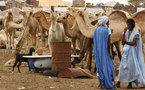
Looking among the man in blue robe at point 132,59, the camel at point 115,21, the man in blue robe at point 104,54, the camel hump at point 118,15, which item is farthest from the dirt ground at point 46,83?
the camel hump at point 118,15

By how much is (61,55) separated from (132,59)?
8.98 feet

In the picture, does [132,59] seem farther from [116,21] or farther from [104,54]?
[116,21]

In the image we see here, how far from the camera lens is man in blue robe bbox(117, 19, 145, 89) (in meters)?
8.16

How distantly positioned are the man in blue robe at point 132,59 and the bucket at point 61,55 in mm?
2461

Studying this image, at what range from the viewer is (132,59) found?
820cm

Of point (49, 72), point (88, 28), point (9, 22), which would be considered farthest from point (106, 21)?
point (9, 22)

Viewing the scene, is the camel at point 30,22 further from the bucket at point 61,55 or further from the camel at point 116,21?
the bucket at point 61,55

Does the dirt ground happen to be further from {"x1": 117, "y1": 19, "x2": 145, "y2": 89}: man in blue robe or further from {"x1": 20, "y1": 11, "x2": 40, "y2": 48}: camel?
{"x1": 20, "y1": 11, "x2": 40, "y2": 48}: camel

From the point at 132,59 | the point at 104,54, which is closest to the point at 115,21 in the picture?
the point at 132,59

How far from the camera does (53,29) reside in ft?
38.5

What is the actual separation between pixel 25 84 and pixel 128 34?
98.1 inches

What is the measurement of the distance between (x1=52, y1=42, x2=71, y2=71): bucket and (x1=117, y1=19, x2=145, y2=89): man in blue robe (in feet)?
8.08

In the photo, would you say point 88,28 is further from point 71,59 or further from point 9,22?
point 9,22

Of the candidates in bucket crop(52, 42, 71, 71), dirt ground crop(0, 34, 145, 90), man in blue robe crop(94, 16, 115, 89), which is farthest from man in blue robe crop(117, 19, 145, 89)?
bucket crop(52, 42, 71, 71)
